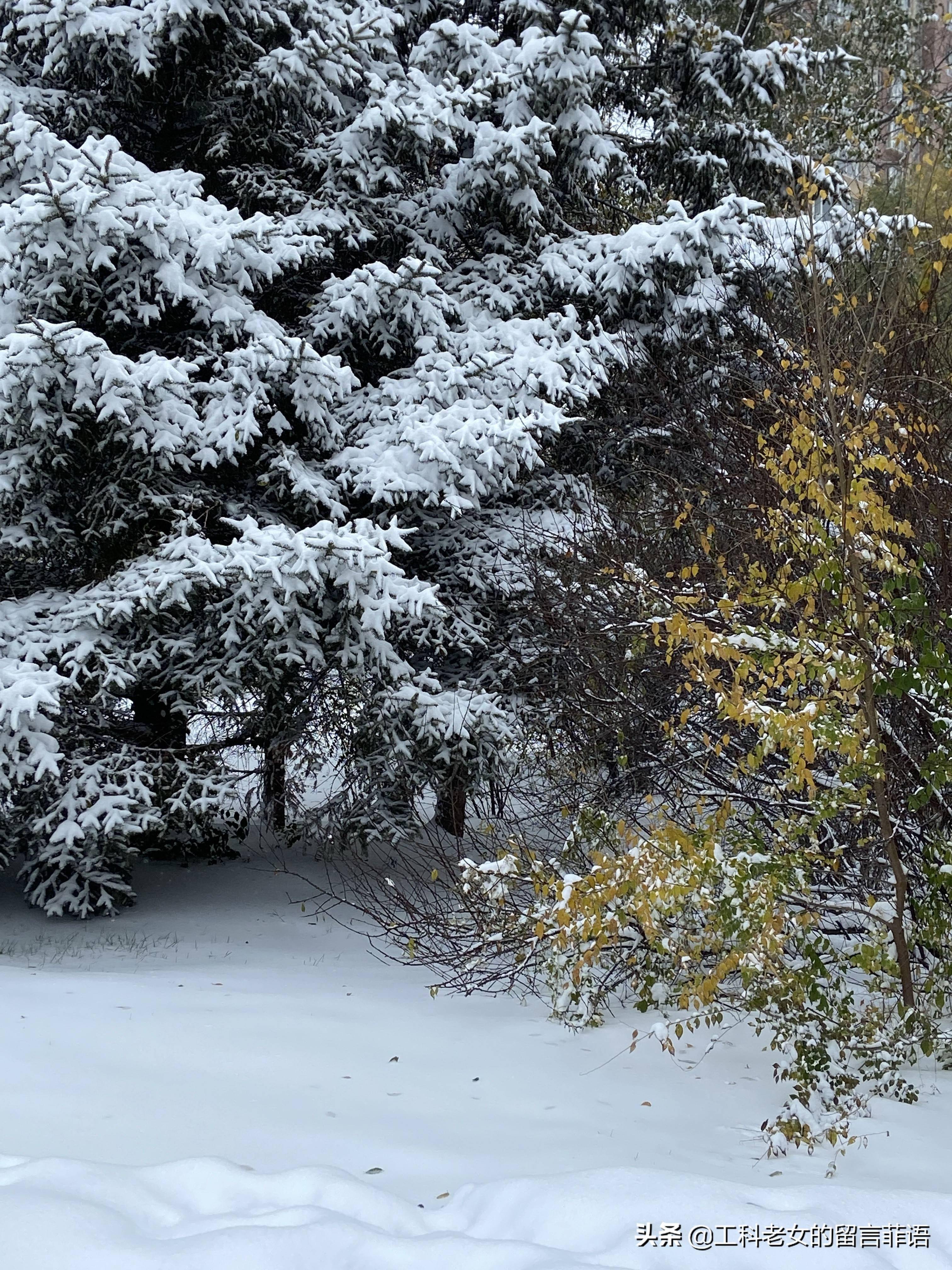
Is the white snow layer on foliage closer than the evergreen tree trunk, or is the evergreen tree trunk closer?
the white snow layer on foliage

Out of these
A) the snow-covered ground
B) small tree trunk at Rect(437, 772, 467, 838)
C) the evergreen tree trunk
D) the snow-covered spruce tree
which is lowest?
the snow-covered ground

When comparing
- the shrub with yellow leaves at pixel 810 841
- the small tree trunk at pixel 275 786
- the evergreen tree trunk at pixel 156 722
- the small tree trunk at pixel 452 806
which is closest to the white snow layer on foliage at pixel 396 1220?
the shrub with yellow leaves at pixel 810 841

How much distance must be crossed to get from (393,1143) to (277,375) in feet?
16.8

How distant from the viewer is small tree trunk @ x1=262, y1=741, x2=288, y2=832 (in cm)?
830

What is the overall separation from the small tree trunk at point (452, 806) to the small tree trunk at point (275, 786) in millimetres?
1219

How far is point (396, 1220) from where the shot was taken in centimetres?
297

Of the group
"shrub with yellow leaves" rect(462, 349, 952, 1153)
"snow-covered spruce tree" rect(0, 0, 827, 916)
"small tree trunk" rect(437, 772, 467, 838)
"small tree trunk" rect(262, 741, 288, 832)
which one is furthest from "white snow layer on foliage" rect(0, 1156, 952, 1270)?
"small tree trunk" rect(262, 741, 288, 832)

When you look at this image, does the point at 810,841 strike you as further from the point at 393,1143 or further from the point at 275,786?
the point at 275,786

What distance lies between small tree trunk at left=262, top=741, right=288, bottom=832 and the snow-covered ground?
2.41 metres

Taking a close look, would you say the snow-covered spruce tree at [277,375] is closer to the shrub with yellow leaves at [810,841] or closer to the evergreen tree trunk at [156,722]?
the evergreen tree trunk at [156,722]

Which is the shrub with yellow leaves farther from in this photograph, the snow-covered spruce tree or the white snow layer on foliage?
the snow-covered spruce tree

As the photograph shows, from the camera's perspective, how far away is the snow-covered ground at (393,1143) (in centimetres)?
280

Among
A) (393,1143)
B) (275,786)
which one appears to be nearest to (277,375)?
(275,786)

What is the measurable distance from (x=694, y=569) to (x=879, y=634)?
0.77m
